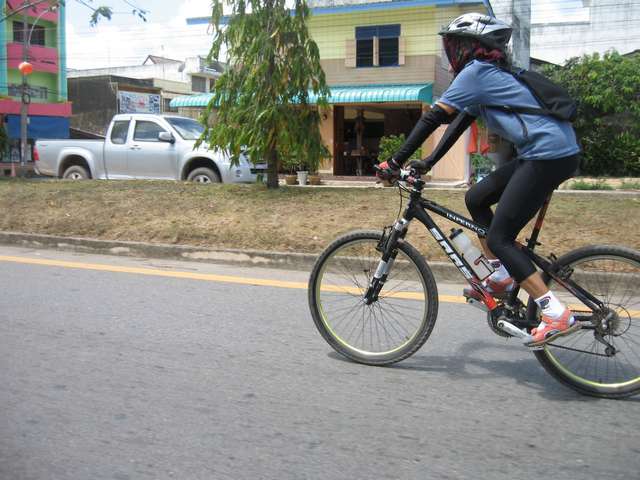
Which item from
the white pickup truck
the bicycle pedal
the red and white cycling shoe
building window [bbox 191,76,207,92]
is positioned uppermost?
building window [bbox 191,76,207,92]

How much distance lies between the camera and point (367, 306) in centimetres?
420

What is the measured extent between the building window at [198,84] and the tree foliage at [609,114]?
1346 inches

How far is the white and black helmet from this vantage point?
3.54 m

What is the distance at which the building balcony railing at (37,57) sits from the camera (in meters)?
39.0

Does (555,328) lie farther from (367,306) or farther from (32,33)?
(32,33)

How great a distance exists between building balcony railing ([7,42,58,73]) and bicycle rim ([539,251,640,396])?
1631 inches

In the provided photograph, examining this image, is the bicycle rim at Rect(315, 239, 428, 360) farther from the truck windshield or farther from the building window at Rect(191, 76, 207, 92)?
the building window at Rect(191, 76, 207, 92)

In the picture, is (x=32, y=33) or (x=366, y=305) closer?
(x=366, y=305)

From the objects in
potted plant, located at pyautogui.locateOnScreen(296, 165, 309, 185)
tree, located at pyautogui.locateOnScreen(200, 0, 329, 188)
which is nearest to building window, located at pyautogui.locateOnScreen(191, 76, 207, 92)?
potted plant, located at pyautogui.locateOnScreen(296, 165, 309, 185)

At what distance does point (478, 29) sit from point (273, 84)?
6958 millimetres

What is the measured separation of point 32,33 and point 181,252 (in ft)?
127

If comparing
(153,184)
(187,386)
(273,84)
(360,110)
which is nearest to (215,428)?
(187,386)

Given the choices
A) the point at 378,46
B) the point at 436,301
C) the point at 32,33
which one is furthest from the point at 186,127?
the point at 32,33

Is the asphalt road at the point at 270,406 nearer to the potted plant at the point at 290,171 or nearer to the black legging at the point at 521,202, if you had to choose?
the black legging at the point at 521,202
